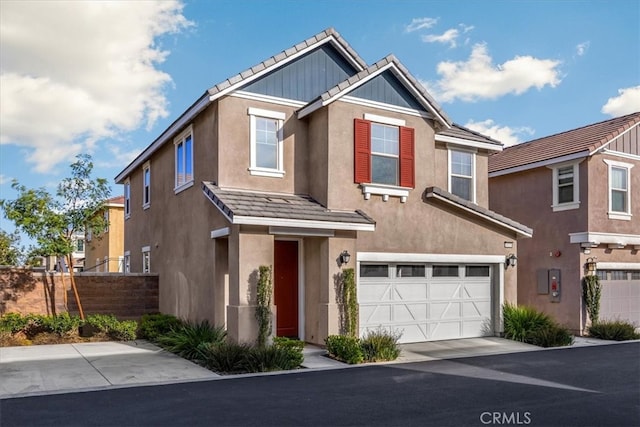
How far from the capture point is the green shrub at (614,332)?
17.0m

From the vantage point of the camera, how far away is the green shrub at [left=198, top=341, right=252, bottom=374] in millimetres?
10898

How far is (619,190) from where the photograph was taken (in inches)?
750

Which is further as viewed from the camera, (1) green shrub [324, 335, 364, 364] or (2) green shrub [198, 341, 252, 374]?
(1) green shrub [324, 335, 364, 364]

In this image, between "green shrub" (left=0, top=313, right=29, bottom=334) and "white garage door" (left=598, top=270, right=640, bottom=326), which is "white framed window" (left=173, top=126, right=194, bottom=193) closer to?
"green shrub" (left=0, top=313, right=29, bottom=334)

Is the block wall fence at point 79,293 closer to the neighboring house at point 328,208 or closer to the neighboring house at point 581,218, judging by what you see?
the neighboring house at point 328,208

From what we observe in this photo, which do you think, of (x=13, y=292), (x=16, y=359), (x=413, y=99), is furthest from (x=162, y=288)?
(x=413, y=99)

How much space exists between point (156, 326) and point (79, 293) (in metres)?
2.84

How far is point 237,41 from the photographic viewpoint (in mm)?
16109

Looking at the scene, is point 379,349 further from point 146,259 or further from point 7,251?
point 7,251

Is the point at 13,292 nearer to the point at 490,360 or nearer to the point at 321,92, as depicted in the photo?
the point at 321,92

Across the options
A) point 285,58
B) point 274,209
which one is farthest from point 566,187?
point 274,209

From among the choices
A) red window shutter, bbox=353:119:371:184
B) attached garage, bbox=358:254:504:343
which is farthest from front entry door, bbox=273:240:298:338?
red window shutter, bbox=353:119:371:184

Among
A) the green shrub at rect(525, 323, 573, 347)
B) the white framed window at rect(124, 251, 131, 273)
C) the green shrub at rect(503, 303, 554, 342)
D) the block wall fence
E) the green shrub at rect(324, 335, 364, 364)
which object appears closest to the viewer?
the green shrub at rect(324, 335, 364, 364)

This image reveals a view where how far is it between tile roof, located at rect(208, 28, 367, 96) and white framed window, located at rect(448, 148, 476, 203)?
409cm
